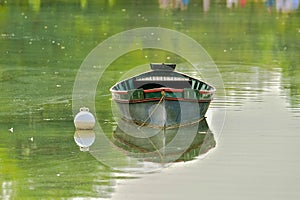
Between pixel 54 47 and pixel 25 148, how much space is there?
53.6ft

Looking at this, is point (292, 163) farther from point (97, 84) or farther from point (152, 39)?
point (152, 39)

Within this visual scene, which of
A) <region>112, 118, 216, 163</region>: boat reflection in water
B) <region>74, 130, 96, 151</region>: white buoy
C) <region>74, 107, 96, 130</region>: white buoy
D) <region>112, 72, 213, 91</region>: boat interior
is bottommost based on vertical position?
<region>112, 118, 216, 163</region>: boat reflection in water

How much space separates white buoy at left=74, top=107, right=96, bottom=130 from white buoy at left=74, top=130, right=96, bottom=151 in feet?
0.33

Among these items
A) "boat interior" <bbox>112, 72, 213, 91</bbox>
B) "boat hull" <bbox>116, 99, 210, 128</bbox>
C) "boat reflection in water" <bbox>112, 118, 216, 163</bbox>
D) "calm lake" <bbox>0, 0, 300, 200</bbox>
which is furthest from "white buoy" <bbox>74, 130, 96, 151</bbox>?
"boat interior" <bbox>112, 72, 213, 91</bbox>

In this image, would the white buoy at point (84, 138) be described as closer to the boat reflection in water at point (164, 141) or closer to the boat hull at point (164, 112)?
the boat reflection in water at point (164, 141)

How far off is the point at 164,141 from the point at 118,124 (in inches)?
68.7

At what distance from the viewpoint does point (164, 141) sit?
66.5 feet

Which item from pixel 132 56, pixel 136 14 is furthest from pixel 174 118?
pixel 136 14

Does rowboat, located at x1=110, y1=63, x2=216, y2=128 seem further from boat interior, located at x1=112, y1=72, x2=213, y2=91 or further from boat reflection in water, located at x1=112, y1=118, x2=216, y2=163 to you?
boat reflection in water, located at x1=112, y1=118, x2=216, y2=163

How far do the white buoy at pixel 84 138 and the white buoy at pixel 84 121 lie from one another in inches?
4.0

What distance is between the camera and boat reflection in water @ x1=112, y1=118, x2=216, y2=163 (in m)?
19.2

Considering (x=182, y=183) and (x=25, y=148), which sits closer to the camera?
(x=182, y=183)

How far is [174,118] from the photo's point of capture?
21359 mm

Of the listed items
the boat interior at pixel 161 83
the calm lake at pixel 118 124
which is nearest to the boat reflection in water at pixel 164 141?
the calm lake at pixel 118 124
